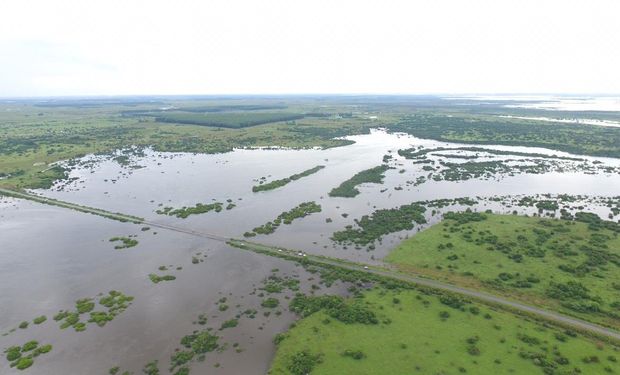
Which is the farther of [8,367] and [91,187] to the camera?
[91,187]

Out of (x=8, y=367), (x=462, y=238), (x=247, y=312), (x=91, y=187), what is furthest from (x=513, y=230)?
(x=91, y=187)

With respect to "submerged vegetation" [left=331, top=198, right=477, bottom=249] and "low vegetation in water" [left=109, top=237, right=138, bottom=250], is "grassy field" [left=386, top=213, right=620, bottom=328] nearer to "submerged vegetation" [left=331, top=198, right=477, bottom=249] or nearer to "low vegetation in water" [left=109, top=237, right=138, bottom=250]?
"submerged vegetation" [left=331, top=198, right=477, bottom=249]

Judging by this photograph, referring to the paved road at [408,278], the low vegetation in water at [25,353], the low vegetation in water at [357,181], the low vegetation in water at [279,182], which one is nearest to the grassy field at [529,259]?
the paved road at [408,278]

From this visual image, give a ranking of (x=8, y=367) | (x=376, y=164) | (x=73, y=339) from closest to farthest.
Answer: (x=8, y=367)
(x=73, y=339)
(x=376, y=164)

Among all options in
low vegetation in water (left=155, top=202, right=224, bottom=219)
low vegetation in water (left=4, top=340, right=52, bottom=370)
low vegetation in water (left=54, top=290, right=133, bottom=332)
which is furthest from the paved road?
low vegetation in water (left=4, top=340, right=52, bottom=370)

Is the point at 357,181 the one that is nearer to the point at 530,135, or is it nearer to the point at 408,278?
the point at 408,278

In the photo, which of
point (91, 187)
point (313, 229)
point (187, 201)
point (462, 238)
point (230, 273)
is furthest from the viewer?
point (91, 187)

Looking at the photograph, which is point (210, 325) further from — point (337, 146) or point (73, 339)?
point (337, 146)

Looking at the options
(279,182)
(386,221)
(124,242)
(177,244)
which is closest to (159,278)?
(177,244)
